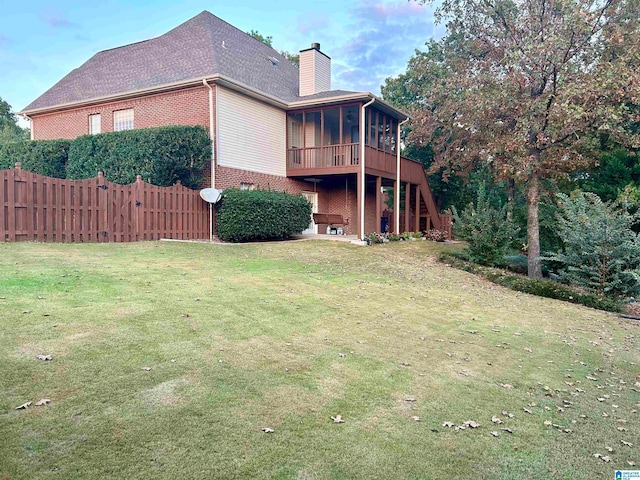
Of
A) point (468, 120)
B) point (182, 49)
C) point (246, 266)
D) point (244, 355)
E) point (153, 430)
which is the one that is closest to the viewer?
point (153, 430)

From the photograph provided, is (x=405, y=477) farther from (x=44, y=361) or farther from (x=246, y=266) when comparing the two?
(x=246, y=266)

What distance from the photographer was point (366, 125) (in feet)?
60.5

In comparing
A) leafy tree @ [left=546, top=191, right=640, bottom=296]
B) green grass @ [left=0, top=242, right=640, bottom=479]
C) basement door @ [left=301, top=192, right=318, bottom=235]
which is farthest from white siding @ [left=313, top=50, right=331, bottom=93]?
green grass @ [left=0, top=242, right=640, bottom=479]

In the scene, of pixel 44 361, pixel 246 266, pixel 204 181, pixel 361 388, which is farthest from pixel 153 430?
pixel 204 181

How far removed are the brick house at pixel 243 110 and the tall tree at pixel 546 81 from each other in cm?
501

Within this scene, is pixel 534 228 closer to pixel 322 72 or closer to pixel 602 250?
pixel 602 250

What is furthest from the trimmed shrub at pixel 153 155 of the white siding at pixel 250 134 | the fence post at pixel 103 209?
the fence post at pixel 103 209

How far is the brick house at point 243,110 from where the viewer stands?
16.2m

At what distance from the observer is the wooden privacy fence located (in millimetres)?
10867

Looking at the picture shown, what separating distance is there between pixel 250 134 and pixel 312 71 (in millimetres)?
5130

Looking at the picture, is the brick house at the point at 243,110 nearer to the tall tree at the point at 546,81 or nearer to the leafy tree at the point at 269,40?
the tall tree at the point at 546,81

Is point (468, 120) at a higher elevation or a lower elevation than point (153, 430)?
higher

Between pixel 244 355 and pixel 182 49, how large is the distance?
56.5 ft

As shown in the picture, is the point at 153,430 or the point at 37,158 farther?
the point at 37,158
